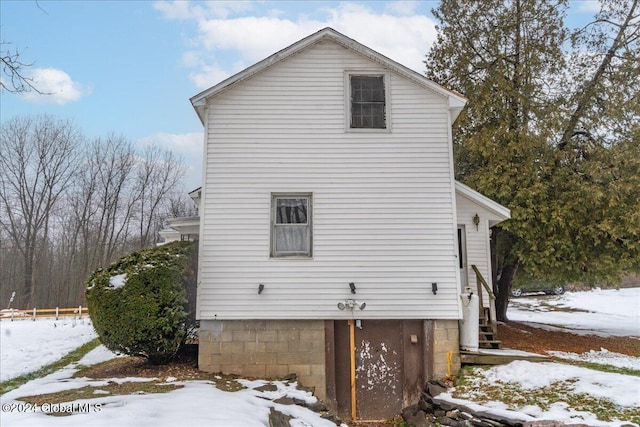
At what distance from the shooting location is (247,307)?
8.34 meters

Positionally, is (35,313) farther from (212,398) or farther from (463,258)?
(463,258)

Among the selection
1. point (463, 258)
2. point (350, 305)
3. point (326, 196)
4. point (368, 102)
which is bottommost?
point (350, 305)

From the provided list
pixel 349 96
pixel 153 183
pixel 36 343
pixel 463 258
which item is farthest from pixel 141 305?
pixel 153 183

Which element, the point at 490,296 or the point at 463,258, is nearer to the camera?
the point at 490,296

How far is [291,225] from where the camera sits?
865 cm

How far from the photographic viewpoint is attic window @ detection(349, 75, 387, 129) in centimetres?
904

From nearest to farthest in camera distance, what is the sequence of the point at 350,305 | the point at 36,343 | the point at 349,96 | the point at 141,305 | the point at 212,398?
the point at 212,398 < the point at 141,305 < the point at 350,305 < the point at 349,96 < the point at 36,343

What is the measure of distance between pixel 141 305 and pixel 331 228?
3.85 meters

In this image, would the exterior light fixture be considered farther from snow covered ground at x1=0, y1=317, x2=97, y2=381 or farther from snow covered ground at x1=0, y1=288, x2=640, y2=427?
snow covered ground at x1=0, y1=317, x2=97, y2=381

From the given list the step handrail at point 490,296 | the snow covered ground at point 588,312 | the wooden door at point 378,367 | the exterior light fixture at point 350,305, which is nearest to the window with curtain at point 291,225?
the exterior light fixture at point 350,305

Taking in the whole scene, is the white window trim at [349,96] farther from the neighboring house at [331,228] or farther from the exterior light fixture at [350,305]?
the exterior light fixture at [350,305]

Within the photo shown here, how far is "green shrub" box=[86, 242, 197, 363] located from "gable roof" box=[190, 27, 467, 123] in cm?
347

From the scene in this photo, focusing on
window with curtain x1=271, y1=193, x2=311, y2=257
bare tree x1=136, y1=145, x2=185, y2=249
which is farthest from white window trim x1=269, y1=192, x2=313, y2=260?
bare tree x1=136, y1=145, x2=185, y2=249

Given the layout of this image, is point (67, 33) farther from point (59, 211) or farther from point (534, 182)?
point (59, 211)
